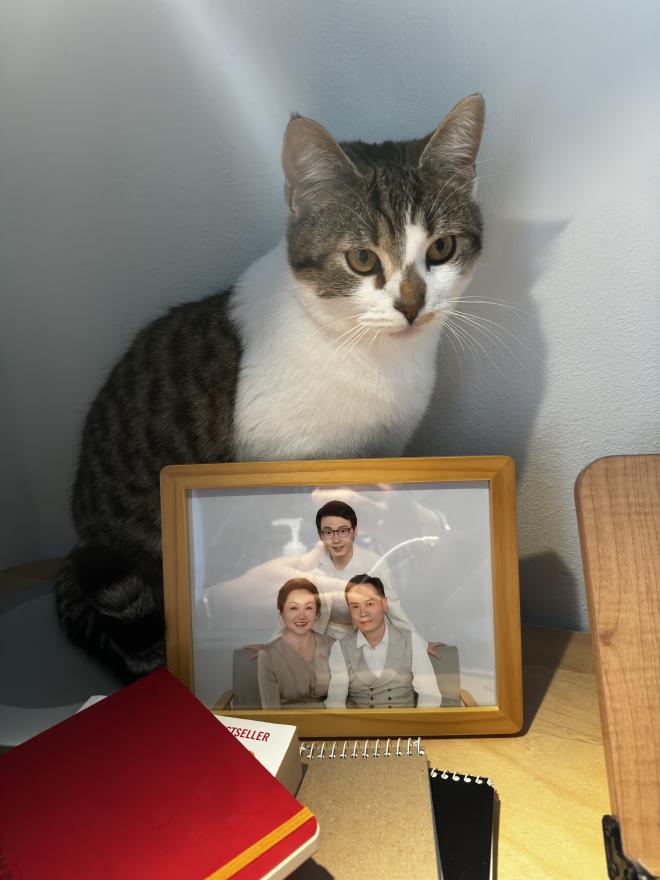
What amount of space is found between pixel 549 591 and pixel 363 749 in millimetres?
403

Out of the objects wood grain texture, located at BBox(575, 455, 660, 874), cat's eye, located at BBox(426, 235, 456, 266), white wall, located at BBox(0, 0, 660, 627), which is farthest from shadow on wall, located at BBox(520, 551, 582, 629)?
cat's eye, located at BBox(426, 235, 456, 266)

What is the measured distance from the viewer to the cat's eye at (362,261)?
30.9 inches

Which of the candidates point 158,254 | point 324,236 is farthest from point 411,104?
point 158,254

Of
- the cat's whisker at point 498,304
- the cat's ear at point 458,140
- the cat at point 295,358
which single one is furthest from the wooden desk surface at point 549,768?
the cat's ear at point 458,140

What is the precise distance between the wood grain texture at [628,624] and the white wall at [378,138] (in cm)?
18

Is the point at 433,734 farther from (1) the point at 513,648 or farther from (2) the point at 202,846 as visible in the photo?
(2) the point at 202,846

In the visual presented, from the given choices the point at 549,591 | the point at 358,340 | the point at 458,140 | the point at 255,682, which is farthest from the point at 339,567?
the point at 458,140

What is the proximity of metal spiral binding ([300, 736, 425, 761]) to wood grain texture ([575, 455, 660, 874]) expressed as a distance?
0.23m

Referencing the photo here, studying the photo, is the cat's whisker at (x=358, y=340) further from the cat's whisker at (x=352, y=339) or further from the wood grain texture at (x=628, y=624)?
the wood grain texture at (x=628, y=624)

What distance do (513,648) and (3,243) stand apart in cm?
92

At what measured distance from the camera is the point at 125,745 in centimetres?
67

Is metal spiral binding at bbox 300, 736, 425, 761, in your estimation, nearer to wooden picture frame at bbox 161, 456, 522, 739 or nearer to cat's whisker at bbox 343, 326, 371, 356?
wooden picture frame at bbox 161, 456, 522, 739

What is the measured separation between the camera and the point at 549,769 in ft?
2.48

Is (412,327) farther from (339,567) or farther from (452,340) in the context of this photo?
(339,567)
